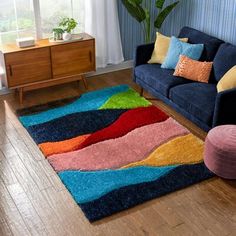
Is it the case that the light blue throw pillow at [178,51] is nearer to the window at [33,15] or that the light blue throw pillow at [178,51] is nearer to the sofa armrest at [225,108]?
the sofa armrest at [225,108]

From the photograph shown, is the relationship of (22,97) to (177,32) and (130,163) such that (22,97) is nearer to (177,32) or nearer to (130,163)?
(130,163)

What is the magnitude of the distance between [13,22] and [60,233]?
8.97 feet

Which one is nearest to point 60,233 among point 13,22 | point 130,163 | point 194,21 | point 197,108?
point 130,163

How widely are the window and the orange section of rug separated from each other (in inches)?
63.2

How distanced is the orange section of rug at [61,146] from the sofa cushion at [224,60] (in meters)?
1.48

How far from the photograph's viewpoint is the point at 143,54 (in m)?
4.50

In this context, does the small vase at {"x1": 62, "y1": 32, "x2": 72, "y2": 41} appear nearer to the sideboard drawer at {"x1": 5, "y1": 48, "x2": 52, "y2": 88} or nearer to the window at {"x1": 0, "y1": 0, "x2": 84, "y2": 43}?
the sideboard drawer at {"x1": 5, "y1": 48, "x2": 52, "y2": 88}

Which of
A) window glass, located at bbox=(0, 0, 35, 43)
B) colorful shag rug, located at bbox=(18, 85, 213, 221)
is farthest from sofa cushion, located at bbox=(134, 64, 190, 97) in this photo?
window glass, located at bbox=(0, 0, 35, 43)

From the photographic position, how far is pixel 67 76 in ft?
15.2

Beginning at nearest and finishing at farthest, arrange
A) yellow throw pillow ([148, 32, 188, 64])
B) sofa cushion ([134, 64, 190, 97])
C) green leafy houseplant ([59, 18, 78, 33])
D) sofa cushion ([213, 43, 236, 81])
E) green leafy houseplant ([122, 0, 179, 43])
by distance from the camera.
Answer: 1. sofa cushion ([213, 43, 236, 81])
2. sofa cushion ([134, 64, 190, 97])
3. yellow throw pillow ([148, 32, 188, 64])
4. green leafy houseplant ([59, 18, 78, 33])
5. green leafy houseplant ([122, 0, 179, 43])

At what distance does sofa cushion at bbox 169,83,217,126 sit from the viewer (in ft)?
11.6

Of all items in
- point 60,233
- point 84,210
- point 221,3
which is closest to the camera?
point 60,233

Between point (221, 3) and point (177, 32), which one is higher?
point (221, 3)

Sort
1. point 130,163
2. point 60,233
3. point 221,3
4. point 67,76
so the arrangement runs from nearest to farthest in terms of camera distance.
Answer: point 60,233 < point 130,163 < point 221,3 < point 67,76
